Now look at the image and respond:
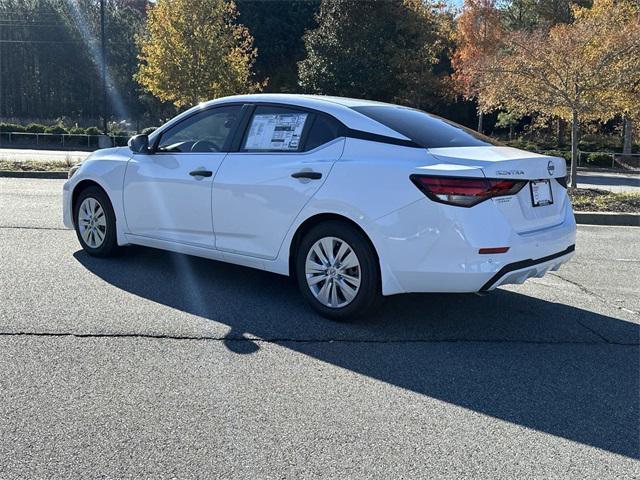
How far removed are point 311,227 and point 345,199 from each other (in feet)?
1.49

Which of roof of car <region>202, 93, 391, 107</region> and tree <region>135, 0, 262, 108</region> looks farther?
tree <region>135, 0, 262, 108</region>

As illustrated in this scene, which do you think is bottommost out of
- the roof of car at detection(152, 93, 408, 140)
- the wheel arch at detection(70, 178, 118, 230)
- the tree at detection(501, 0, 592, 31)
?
the wheel arch at detection(70, 178, 118, 230)

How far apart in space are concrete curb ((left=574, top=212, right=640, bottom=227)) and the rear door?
315 inches

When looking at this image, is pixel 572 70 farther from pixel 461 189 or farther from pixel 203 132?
pixel 461 189

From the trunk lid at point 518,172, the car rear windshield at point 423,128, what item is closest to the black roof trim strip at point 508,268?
the trunk lid at point 518,172

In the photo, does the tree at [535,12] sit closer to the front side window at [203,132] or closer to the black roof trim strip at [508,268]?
the front side window at [203,132]

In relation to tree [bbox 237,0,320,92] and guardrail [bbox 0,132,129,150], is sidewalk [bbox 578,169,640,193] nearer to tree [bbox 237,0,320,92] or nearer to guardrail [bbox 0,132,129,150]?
tree [bbox 237,0,320,92]

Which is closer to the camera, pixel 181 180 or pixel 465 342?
pixel 465 342

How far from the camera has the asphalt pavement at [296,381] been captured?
2889mm

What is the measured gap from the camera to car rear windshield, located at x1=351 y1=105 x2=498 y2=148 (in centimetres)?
464

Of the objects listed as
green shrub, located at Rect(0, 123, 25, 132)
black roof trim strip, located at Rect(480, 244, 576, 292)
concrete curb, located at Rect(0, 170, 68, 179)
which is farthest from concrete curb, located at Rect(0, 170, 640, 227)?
green shrub, located at Rect(0, 123, 25, 132)

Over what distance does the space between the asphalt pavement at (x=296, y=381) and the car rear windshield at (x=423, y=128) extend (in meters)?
1.38

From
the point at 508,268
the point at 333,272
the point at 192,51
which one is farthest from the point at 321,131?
the point at 192,51

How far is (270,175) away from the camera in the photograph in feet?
16.2
